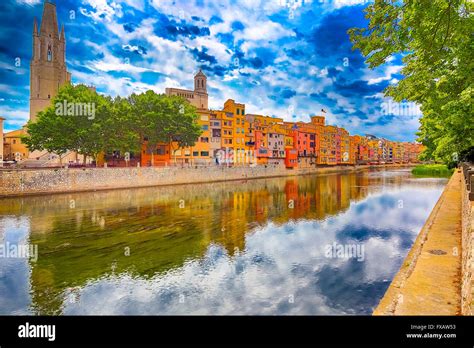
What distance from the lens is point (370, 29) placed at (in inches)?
359

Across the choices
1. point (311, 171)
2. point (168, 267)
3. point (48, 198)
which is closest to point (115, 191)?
point (48, 198)

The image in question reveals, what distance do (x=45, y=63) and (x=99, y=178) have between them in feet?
202

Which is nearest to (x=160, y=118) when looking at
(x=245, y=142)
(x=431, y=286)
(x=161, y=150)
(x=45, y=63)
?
(x=161, y=150)

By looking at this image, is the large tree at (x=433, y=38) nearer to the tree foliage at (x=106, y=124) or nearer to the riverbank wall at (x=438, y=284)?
the riverbank wall at (x=438, y=284)

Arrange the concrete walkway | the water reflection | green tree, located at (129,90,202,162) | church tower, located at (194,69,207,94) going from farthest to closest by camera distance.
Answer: church tower, located at (194,69,207,94), green tree, located at (129,90,202,162), the water reflection, the concrete walkway

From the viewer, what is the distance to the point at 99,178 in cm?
4316

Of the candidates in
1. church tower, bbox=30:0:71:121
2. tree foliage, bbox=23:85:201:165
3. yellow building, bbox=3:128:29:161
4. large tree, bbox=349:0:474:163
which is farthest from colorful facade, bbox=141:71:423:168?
large tree, bbox=349:0:474:163

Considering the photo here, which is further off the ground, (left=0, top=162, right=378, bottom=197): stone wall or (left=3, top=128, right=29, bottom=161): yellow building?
(left=3, top=128, right=29, bottom=161): yellow building

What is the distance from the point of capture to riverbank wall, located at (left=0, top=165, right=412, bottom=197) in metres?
35.8

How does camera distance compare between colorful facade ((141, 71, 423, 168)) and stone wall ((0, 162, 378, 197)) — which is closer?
stone wall ((0, 162, 378, 197))

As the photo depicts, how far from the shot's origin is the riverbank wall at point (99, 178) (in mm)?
35750

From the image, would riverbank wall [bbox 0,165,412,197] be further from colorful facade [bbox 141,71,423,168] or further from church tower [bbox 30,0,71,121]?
church tower [bbox 30,0,71,121]

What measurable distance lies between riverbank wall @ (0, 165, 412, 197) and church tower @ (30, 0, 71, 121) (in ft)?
172

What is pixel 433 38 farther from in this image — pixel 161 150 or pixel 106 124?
pixel 161 150
